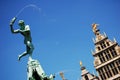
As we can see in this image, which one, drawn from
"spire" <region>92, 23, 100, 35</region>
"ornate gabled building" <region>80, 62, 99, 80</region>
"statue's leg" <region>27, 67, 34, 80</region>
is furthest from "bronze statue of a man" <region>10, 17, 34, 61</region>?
"spire" <region>92, 23, 100, 35</region>

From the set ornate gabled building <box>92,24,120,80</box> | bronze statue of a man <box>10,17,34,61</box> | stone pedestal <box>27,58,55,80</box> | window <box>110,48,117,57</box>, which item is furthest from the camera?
window <box>110,48,117,57</box>

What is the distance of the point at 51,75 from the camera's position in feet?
24.8

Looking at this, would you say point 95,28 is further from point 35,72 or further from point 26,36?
point 35,72

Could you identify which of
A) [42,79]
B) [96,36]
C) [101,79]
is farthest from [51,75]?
[96,36]

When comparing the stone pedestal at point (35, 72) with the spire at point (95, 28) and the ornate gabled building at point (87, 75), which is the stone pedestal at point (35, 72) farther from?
the spire at point (95, 28)

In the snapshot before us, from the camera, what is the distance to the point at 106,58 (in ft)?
121

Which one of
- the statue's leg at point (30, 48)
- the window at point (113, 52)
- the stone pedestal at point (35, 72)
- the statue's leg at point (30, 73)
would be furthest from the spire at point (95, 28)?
the statue's leg at point (30, 73)

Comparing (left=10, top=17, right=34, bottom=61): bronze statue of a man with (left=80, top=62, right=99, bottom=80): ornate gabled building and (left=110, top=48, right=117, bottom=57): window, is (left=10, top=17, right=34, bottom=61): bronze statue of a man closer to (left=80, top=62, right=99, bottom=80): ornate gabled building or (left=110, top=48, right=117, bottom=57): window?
(left=80, top=62, right=99, bottom=80): ornate gabled building

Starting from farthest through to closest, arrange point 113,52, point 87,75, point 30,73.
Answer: point 87,75 → point 113,52 → point 30,73

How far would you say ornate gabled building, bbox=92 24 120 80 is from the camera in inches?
1416

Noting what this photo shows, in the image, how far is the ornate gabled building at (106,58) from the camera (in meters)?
36.0

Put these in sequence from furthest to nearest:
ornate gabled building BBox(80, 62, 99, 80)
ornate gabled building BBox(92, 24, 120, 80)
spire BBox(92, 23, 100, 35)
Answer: spire BBox(92, 23, 100, 35), ornate gabled building BBox(80, 62, 99, 80), ornate gabled building BBox(92, 24, 120, 80)

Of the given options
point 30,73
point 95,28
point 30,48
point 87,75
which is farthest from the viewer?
point 95,28

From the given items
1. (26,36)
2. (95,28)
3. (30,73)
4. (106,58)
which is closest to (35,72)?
(30,73)
